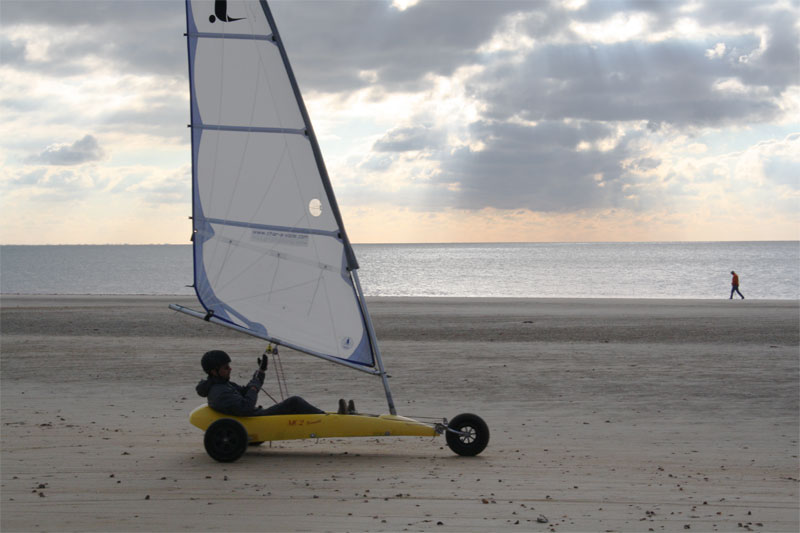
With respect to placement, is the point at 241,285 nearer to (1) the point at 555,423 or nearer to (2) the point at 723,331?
(1) the point at 555,423

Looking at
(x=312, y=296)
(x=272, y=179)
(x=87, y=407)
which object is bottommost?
(x=87, y=407)

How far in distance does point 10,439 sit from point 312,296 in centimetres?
416

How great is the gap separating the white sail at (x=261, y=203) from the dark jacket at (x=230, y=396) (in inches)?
26.7

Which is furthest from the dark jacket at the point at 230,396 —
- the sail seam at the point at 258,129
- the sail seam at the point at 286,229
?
the sail seam at the point at 258,129

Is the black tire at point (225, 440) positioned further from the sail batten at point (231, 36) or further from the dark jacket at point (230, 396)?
the sail batten at point (231, 36)

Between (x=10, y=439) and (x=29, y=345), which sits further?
(x=29, y=345)

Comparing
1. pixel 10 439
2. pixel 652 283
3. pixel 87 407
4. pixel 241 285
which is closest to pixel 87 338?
pixel 87 407

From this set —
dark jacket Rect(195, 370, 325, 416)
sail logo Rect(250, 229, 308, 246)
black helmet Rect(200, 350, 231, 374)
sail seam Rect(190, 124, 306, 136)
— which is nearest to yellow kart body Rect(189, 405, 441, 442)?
dark jacket Rect(195, 370, 325, 416)

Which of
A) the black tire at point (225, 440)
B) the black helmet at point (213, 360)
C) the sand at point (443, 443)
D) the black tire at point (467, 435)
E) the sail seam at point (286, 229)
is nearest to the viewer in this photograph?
the sand at point (443, 443)

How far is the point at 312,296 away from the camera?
354 inches

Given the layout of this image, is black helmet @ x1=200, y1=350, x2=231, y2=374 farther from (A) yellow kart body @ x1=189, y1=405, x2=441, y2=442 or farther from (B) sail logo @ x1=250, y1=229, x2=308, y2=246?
(B) sail logo @ x1=250, y1=229, x2=308, y2=246

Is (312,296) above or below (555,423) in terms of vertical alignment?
above

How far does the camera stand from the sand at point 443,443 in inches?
251

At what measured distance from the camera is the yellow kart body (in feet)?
27.0
